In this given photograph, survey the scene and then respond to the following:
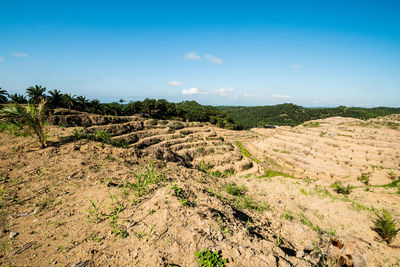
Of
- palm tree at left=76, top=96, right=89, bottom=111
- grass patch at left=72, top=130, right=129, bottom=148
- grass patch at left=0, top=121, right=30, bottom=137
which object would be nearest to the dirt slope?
grass patch at left=0, top=121, right=30, bottom=137

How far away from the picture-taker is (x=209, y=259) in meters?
3.27

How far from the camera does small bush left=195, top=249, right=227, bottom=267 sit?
3184mm

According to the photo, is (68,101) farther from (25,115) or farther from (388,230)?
(388,230)

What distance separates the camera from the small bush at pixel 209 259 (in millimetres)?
3184

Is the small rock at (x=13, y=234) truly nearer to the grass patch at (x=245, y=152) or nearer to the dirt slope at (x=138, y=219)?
the dirt slope at (x=138, y=219)

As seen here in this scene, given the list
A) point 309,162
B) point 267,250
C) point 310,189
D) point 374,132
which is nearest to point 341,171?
point 309,162

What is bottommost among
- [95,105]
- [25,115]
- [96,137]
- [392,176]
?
[392,176]

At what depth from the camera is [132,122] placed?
2973 centimetres

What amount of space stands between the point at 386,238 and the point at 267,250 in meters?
9.08

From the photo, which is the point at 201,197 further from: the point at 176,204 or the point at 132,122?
the point at 132,122

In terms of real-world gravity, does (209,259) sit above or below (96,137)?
below

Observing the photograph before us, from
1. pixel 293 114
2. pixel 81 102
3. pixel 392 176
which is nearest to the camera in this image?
pixel 392 176

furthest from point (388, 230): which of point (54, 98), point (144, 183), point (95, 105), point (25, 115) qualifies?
point (95, 105)

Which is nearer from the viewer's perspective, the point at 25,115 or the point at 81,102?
the point at 25,115
